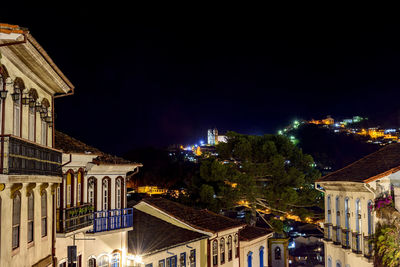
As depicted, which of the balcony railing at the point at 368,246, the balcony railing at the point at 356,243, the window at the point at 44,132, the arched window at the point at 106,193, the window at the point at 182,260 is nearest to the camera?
the window at the point at 44,132

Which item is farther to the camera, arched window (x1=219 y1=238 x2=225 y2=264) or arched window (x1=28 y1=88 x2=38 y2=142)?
arched window (x1=219 y1=238 x2=225 y2=264)

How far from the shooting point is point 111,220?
2073 centimetres

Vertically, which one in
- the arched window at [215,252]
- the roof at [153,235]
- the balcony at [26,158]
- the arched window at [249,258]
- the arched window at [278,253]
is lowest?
the arched window at [278,253]

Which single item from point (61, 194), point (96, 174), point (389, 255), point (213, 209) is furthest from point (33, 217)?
point (213, 209)

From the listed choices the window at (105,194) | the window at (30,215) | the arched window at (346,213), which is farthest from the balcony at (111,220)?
the arched window at (346,213)

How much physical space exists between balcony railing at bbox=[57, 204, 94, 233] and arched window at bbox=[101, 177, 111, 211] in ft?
6.61

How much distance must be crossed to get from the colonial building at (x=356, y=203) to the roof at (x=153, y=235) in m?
8.32

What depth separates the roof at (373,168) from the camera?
22656mm

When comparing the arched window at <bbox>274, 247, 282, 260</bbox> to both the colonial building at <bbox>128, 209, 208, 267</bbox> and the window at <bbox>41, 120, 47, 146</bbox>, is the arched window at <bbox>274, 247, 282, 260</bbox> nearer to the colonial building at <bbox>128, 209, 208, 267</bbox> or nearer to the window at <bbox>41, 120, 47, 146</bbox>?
the colonial building at <bbox>128, 209, 208, 267</bbox>

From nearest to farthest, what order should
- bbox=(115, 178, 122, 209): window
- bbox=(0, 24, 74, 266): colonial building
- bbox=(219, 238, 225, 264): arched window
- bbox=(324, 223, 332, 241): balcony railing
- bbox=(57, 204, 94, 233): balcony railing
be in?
bbox=(0, 24, 74, 266): colonial building → bbox=(57, 204, 94, 233): balcony railing → bbox=(115, 178, 122, 209): window → bbox=(324, 223, 332, 241): balcony railing → bbox=(219, 238, 225, 264): arched window

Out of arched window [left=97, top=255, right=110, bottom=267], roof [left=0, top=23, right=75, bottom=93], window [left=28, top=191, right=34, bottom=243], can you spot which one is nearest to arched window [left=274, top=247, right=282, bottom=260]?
arched window [left=97, top=255, right=110, bottom=267]

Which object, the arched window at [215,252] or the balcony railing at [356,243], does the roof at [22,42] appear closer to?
the arched window at [215,252]

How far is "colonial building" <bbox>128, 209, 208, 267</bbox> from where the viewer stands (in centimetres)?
2205

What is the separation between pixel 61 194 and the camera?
1781 centimetres
